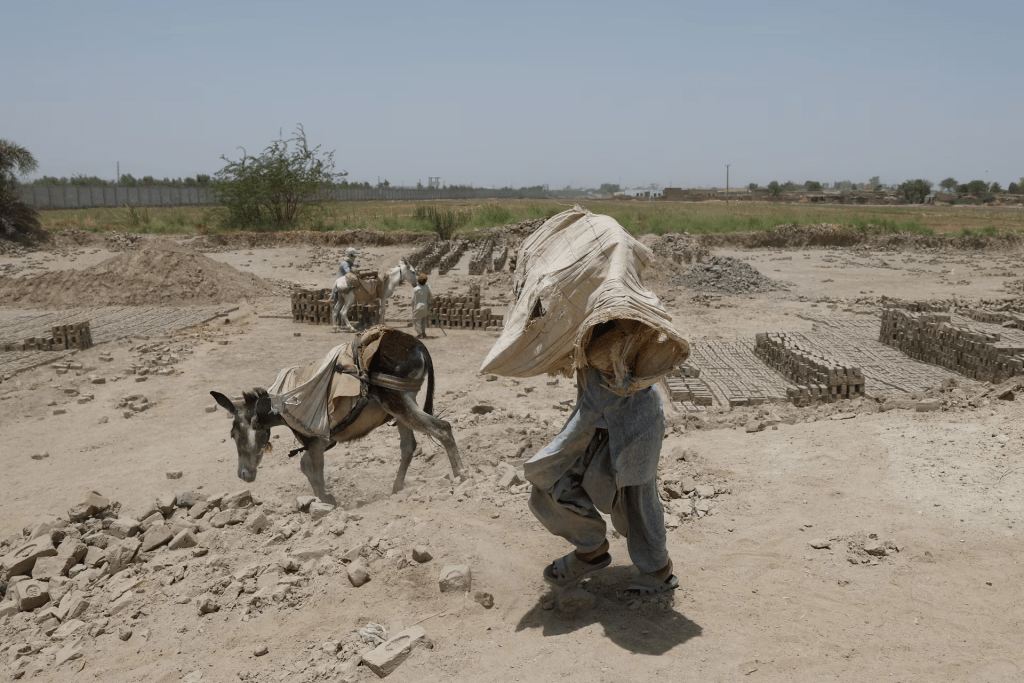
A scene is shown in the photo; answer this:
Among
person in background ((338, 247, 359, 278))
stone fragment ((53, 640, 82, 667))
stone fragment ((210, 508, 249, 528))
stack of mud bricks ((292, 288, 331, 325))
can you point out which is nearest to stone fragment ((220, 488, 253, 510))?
stone fragment ((210, 508, 249, 528))

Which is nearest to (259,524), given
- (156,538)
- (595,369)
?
(156,538)

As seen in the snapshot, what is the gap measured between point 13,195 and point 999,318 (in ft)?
114

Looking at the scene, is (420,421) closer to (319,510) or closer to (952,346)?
(319,510)

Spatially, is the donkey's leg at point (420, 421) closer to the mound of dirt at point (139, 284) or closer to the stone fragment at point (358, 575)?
the stone fragment at point (358, 575)

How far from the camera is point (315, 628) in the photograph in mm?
4105

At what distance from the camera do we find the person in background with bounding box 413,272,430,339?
46.0 feet

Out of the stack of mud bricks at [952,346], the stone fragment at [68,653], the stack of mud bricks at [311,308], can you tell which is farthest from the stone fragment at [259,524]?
the stack of mud bricks at [311,308]

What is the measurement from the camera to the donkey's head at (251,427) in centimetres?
618

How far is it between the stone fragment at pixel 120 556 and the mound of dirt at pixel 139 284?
14.4 metres

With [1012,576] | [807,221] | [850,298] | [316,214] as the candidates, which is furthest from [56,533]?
[807,221]

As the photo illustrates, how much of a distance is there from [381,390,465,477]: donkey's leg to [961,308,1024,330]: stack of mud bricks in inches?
489

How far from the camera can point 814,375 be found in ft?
32.5

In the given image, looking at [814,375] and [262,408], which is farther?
[814,375]

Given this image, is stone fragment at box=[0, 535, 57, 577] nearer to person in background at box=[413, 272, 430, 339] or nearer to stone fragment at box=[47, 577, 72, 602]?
stone fragment at box=[47, 577, 72, 602]
